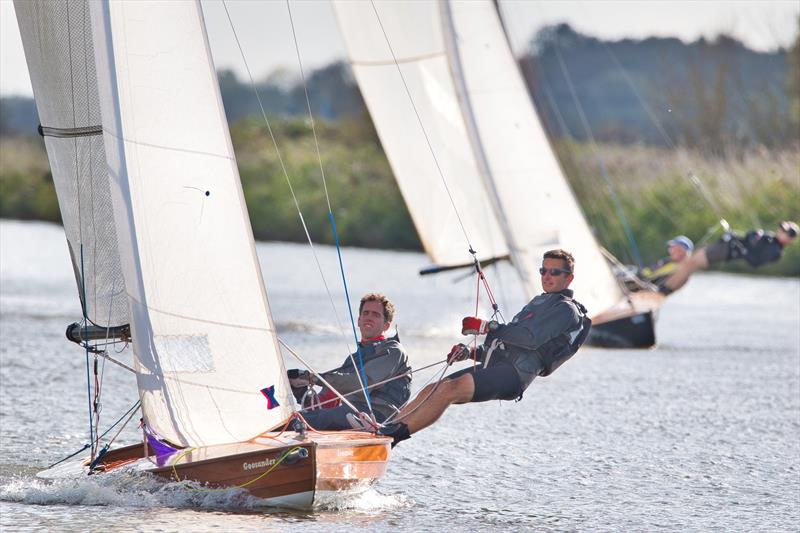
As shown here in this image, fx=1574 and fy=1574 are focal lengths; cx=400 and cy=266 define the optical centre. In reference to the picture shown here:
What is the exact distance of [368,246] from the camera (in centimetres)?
3238

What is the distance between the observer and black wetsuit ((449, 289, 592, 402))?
8305mm

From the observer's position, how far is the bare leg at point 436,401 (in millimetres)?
8148

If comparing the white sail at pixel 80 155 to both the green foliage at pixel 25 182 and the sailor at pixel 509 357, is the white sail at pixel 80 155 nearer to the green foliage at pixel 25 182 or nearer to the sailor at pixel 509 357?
the sailor at pixel 509 357

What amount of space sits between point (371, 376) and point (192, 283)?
47.1 inches

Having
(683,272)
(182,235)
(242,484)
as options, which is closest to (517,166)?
(683,272)

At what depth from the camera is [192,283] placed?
298 inches

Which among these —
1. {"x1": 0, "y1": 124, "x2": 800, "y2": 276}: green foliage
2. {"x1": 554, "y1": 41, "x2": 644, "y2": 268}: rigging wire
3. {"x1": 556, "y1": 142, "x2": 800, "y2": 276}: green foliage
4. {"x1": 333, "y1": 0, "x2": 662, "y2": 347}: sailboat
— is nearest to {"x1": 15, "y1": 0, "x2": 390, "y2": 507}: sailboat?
{"x1": 333, "y1": 0, "x2": 662, "y2": 347}: sailboat

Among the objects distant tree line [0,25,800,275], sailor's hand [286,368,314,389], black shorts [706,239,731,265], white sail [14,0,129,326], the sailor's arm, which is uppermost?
distant tree line [0,25,800,275]

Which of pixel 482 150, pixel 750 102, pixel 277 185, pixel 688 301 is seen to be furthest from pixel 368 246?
pixel 482 150

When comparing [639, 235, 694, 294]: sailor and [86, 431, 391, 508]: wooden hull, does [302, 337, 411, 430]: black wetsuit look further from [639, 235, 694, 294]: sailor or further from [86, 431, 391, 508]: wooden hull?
[639, 235, 694, 294]: sailor

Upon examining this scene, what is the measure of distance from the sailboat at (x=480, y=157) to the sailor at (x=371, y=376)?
7.51 metres

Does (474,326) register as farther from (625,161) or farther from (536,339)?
(625,161)

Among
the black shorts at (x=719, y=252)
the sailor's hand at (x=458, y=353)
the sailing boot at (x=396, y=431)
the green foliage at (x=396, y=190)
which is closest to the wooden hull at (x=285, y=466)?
the sailing boot at (x=396, y=431)

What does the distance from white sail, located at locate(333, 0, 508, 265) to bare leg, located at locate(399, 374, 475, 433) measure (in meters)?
7.27
